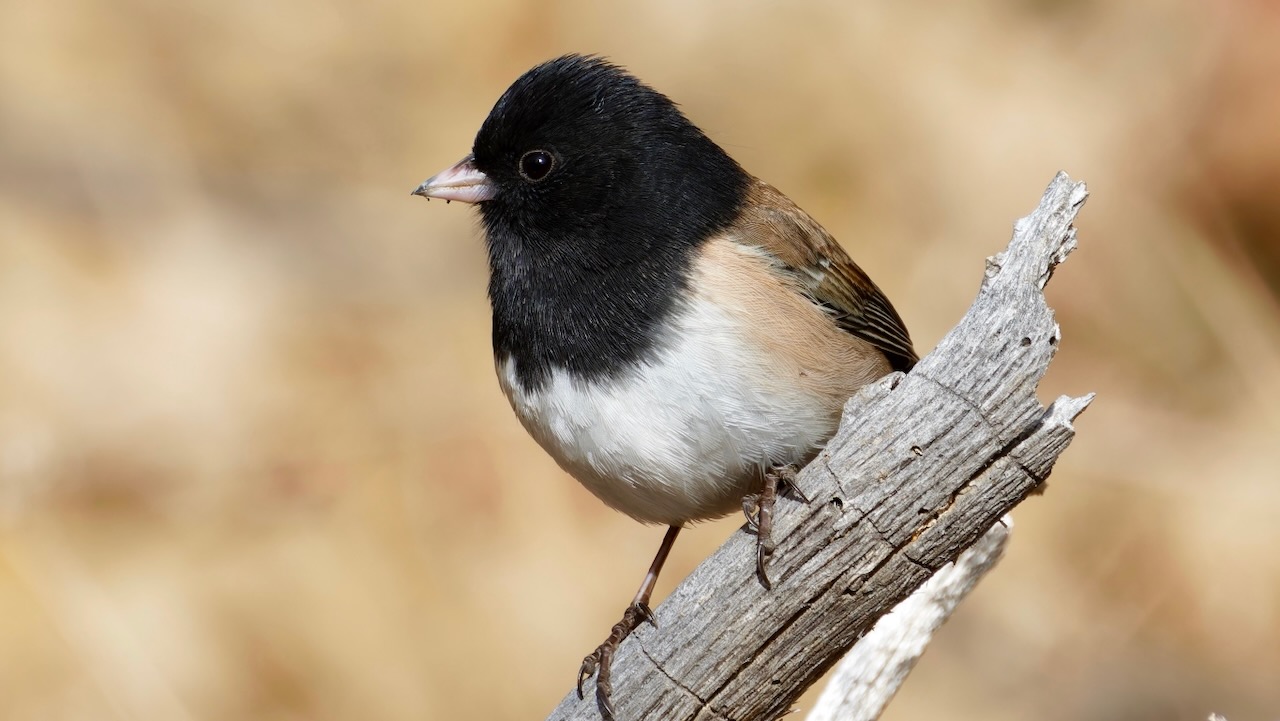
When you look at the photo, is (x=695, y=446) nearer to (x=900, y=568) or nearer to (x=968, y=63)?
(x=900, y=568)

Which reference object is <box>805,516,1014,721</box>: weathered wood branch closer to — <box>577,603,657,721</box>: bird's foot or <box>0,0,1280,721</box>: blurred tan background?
<box>577,603,657,721</box>: bird's foot

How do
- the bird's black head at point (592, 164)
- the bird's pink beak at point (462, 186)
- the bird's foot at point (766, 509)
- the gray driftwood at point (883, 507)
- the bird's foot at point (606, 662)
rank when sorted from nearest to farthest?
the gray driftwood at point (883, 507), the bird's foot at point (766, 509), the bird's foot at point (606, 662), the bird's black head at point (592, 164), the bird's pink beak at point (462, 186)

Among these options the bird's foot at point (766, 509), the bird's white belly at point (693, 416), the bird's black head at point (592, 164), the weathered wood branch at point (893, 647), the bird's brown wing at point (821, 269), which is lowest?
the weathered wood branch at point (893, 647)

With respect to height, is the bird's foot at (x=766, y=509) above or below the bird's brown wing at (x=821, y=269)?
below

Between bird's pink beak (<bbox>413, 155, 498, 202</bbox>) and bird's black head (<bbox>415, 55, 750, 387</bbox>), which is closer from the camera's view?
bird's black head (<bbox>415, 55, 750, 387</bbox>)

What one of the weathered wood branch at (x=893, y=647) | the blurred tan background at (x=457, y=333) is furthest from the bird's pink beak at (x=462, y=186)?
the blurred tan background at (x=457, y=333)

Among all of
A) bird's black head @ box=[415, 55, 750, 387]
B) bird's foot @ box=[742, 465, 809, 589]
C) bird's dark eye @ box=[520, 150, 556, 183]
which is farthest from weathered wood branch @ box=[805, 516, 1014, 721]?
bird's dark eye @ box=[520, 150, 556, 183]

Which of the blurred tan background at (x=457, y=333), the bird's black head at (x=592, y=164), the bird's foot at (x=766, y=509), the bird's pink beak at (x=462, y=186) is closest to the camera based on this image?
the bird's foot at (x=766, y=509)

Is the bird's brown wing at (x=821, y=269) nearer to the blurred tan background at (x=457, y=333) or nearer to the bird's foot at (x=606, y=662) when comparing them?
the bird's foot at (x=606, y=662)
